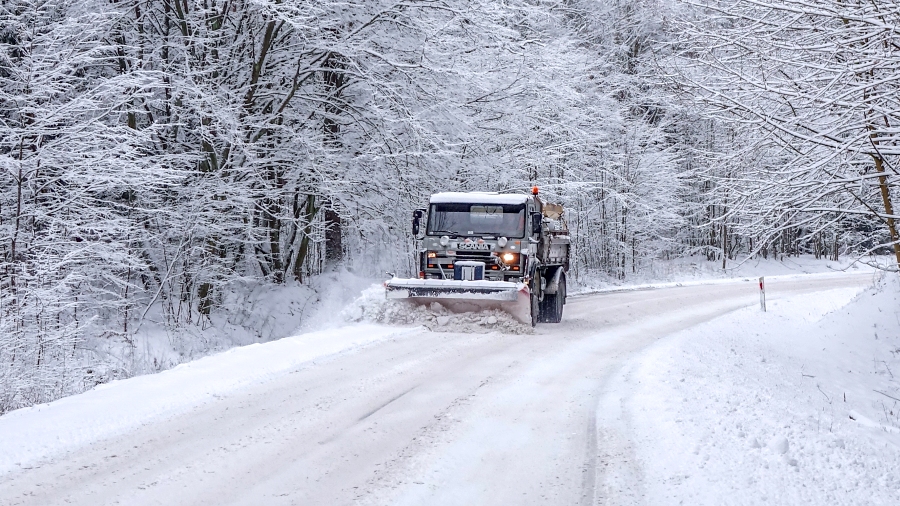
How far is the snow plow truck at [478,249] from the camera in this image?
13594 millimetres

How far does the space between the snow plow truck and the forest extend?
245 centimetres

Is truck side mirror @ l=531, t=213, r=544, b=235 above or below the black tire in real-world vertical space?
above

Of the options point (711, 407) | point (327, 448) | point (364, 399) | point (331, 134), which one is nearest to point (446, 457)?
point (327, 448)

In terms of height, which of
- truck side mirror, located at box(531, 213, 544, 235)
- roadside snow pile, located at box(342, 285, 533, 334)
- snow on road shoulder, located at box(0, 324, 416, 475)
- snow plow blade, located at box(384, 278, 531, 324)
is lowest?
snow on road shoulder, located at box(0, 324, 416, 475)

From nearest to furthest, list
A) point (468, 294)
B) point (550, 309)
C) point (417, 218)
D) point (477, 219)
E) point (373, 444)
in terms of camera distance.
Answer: point (373, 444), point (468, 294), point (417, 218), point (477, 219), point (550, 309)

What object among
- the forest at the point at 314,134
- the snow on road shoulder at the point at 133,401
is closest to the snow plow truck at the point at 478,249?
the forest at the point at 314,134

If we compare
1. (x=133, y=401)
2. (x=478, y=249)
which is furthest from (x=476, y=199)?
(x=133, y=401)

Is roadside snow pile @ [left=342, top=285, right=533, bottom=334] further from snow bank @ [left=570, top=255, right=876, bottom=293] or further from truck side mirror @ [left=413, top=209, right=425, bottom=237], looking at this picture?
snow bank @ [left=570, top=255, right=876, bottom=293]

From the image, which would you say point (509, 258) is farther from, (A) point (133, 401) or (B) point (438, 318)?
(A) point (133, 401)

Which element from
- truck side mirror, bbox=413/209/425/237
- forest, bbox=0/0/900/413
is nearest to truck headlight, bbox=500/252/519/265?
truck side mirror, bbox=413/209/425/237

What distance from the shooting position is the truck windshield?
14484mm

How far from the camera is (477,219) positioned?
1460 cm

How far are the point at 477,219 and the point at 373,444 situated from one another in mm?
9034

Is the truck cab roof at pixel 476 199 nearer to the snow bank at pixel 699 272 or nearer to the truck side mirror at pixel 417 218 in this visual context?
the truck side mirror at pixel 417 218
